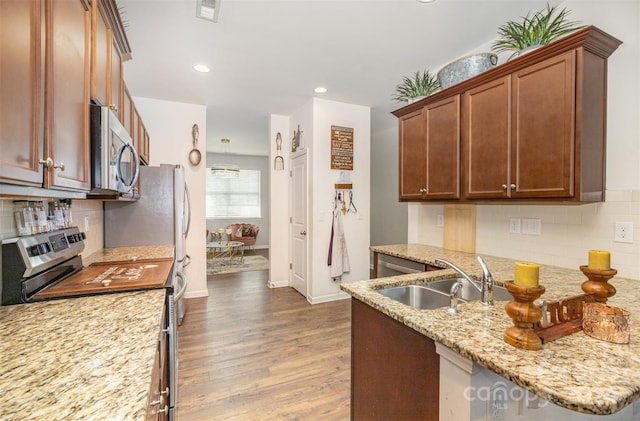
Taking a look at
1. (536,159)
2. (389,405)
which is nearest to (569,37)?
(536,159)

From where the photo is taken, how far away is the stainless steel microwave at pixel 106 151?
1271 mm

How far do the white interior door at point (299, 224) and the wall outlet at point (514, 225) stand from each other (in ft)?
7.97

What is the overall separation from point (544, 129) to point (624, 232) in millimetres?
714

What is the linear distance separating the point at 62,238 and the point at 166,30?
1.72m

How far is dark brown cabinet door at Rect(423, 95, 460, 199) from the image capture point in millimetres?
2365

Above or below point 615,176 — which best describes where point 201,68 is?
above

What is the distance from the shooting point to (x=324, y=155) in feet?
13.1

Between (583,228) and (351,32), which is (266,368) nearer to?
(583,228)

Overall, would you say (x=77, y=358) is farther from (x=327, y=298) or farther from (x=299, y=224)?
(x=299, y=224)

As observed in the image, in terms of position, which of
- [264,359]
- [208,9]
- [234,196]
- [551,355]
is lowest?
[264,359]

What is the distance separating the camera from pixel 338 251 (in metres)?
4.01

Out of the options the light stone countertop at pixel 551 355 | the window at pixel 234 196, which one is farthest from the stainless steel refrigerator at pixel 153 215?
the window at pixel 234 196

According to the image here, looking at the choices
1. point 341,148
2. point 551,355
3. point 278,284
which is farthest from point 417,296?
point 278,284

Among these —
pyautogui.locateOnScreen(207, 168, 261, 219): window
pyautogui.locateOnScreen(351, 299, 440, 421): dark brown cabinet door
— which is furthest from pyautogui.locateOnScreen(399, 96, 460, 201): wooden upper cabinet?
pyautogui.locateOnScreen(207, 168, 261, 219): window
